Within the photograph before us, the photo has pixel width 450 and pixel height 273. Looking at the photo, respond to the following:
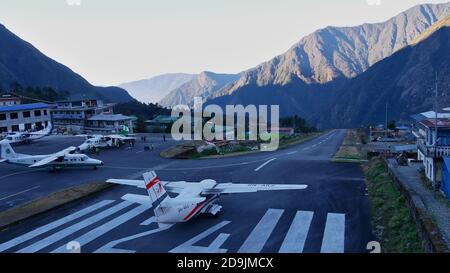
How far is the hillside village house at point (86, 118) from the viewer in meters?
89.7

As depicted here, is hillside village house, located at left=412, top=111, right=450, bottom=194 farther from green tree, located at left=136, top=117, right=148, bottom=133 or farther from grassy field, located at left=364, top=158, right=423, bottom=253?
green tree, located at left=136, top=117, right=148, bottom=133

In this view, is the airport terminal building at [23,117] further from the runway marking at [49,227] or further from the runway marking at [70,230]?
the runway marking at [70,230]

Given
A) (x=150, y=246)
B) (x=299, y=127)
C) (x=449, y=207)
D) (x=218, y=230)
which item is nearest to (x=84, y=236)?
(x=150, y=246)

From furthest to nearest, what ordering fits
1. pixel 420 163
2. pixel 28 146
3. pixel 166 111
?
1. pixel 166 111
2. pixel 28 146
3. pixel 420 163

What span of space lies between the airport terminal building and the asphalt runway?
48.5 meters

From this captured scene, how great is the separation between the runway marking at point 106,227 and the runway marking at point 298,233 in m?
12.4

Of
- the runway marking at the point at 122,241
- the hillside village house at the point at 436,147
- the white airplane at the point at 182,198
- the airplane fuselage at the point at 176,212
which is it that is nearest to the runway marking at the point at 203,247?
the airplane fuselage at the point at 176,212

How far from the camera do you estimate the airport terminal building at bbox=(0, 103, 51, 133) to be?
8138 centimetres

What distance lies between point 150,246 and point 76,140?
193ft

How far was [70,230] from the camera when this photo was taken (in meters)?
25.4

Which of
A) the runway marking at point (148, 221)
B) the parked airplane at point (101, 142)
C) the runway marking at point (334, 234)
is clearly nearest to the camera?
the runway marking at point (334, 234)
